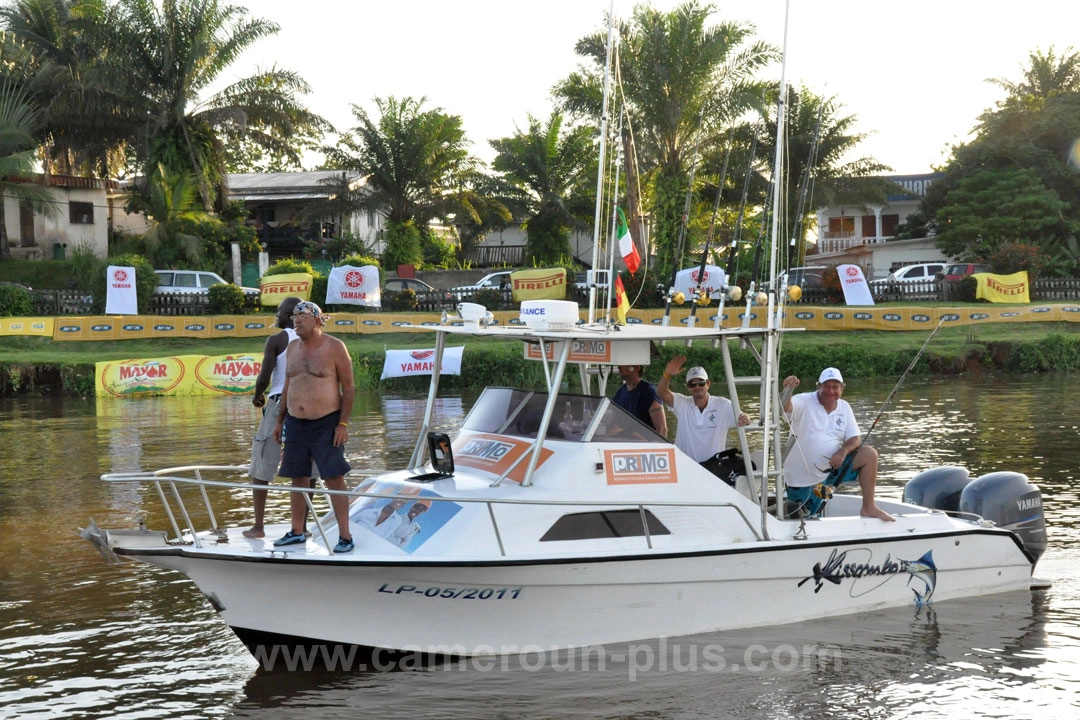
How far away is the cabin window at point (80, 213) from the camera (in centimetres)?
4203

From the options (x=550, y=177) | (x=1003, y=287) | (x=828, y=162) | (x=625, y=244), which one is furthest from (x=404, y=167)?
(x=625, y=244)

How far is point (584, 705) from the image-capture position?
22.6 feet

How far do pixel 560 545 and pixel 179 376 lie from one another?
63.6 ft

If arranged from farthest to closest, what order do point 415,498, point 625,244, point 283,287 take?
point 283,287 < point 625,244 < point 415,498

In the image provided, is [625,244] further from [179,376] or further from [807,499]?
[179,376]

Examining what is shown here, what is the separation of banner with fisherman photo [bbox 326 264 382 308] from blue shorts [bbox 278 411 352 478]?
2406 centimetres

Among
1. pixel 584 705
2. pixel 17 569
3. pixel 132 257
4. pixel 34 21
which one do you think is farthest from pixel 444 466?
pixel 34 21

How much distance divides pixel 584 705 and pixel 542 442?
5.58 feet

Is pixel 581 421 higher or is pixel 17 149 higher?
pixel 17 149

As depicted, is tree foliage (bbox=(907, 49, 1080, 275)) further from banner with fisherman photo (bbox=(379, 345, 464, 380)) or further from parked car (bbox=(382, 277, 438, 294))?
banner with fisherman photo (bbox=(379, 345, 464, 380))

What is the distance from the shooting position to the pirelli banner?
24.8 metres

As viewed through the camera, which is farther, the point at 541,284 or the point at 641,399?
the point at 541,284

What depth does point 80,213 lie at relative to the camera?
42375 mm

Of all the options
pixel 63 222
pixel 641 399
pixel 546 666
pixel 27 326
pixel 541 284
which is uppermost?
pixel 63 222
